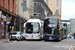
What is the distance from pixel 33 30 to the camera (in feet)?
121

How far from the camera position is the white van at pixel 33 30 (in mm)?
36188

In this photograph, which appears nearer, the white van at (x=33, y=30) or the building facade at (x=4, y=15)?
the white van at (x=33, y=30)

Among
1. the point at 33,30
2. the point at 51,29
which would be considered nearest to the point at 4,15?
the point at 33,30

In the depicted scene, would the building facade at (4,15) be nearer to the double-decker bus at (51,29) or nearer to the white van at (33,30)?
the white van at (33,30)

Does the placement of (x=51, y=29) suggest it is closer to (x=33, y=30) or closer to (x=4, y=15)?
(x=33, y=30)

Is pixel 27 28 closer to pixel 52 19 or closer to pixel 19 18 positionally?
pixel 52 19

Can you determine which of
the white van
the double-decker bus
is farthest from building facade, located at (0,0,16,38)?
the double-decker bus

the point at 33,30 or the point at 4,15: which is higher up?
the point at 4,15

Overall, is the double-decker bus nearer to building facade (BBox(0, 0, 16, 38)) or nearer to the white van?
the white van

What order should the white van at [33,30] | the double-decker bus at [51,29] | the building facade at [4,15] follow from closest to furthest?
the double-decker bus at [51,29], the white van at [33,30], the building facade at [4,15]

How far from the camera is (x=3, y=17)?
4147cm

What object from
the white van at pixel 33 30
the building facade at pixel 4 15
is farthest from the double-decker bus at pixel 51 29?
the building facade at pixel 4 15

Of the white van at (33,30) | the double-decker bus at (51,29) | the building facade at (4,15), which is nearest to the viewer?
the double-decker bus at (51,29)

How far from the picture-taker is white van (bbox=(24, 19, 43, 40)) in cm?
3619
